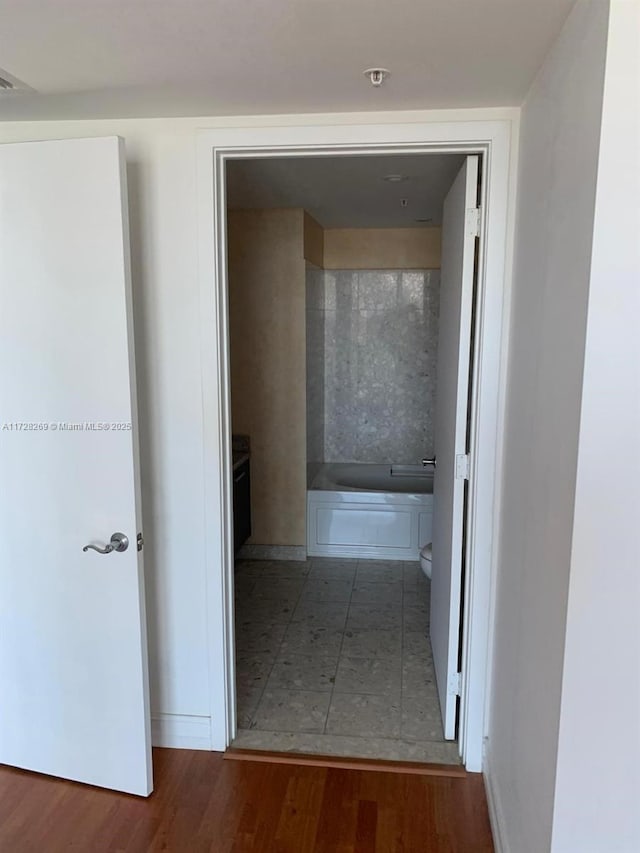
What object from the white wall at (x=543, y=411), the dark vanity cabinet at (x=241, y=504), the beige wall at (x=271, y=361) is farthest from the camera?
the beige wall at (x=271, y=361)

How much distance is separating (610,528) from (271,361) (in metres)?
3.20

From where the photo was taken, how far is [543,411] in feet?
4.98

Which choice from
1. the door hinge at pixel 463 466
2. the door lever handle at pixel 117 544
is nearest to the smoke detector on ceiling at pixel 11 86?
the door lever handle at pixel 117 544

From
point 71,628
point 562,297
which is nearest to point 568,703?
point 562,297

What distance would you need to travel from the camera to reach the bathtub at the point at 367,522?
4.28m

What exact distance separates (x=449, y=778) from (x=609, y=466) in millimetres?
1566

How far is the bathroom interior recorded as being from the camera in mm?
2709

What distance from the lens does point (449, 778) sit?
2.23 m

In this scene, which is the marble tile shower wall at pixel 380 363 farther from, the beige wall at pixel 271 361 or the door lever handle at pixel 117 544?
the door lever handle at pixel 117 544

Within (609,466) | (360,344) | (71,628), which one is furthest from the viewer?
(360,344)

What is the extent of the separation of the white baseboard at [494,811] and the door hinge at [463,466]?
978 mm

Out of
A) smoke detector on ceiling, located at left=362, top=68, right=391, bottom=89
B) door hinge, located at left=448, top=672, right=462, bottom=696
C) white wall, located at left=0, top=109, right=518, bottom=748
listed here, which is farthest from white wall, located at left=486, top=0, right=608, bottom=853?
white wall, located at left=0, top=109, right=518, bottom=748

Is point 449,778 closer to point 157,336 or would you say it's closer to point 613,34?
point 157,336

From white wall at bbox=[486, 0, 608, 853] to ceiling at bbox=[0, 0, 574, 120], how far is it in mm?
137
